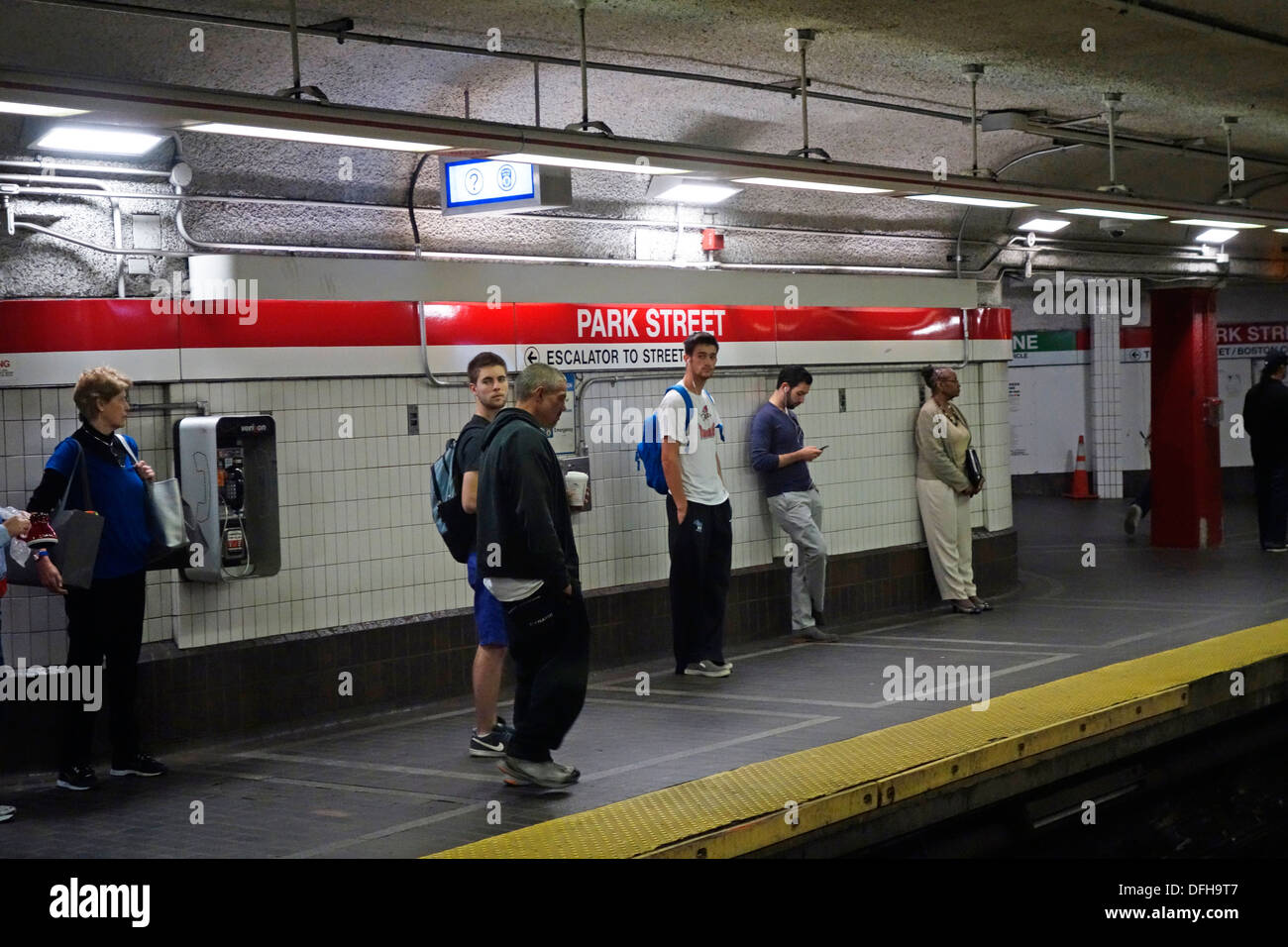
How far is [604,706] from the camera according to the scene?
863 cm

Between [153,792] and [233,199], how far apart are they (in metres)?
3.23

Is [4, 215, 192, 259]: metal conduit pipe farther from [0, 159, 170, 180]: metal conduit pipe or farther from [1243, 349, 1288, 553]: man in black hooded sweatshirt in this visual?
[1243, 349, 1288, 553]: man in black hooded sweatshirt

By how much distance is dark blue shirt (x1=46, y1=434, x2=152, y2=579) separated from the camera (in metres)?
6.90

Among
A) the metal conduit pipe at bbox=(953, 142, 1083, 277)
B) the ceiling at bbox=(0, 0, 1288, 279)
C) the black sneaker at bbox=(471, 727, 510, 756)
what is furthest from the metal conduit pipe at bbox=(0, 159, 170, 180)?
the metal conduit pipe at bbox=(953, 142, 1083, 277)

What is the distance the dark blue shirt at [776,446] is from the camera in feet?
34.2

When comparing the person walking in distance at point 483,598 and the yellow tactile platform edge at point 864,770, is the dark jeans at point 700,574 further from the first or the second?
the person walking in distance at point 483,598

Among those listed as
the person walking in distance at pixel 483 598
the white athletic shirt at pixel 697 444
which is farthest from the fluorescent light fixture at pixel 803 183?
the person walking in distance at pixel 483 598

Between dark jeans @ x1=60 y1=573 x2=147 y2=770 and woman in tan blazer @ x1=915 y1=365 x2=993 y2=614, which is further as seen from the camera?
woman in tan blazer @ x1=915 y1=365 x2=993 y2=614

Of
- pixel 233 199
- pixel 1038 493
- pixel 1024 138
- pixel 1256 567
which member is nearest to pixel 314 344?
pixel 233 199

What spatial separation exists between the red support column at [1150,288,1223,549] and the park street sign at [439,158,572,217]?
9.33 metres

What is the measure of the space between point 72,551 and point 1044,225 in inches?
371

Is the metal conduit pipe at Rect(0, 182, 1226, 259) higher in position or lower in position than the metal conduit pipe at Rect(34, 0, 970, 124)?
lower

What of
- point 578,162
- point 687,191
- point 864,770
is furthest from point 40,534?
point 687,191

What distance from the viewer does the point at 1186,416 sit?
1568 cm
